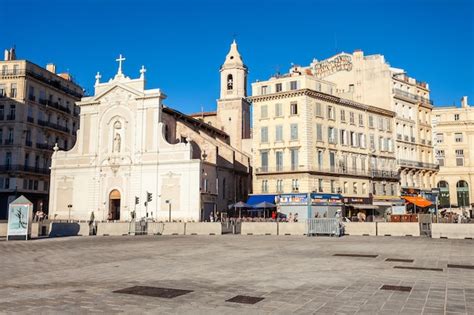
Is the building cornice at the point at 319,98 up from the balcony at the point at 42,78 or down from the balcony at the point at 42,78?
down

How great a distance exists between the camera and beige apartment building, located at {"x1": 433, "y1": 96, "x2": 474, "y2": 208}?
6988 centimetres

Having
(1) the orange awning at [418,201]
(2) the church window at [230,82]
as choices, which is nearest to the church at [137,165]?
(2) the church window at [230,82]

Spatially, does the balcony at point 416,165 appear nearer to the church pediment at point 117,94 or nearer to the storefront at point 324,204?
the storefront at point 324,204

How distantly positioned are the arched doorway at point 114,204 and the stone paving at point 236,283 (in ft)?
111

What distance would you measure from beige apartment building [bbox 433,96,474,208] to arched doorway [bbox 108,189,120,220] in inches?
1907

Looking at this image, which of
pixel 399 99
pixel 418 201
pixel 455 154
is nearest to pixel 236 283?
pixel 418 201

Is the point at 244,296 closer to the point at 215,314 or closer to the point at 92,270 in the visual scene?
the point at 215,314

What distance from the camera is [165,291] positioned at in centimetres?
962

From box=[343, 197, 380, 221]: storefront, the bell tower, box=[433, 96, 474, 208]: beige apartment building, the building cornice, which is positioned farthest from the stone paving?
box=[433, 96, 474, 208]: beige apartment building

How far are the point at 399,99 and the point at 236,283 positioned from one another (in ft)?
175

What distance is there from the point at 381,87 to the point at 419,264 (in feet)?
154

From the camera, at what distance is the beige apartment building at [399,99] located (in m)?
57.5

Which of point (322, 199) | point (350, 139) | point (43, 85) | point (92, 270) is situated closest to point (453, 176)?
point (350, 139)

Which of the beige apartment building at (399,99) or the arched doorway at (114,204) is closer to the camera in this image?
the arched doorway at (114,204)
